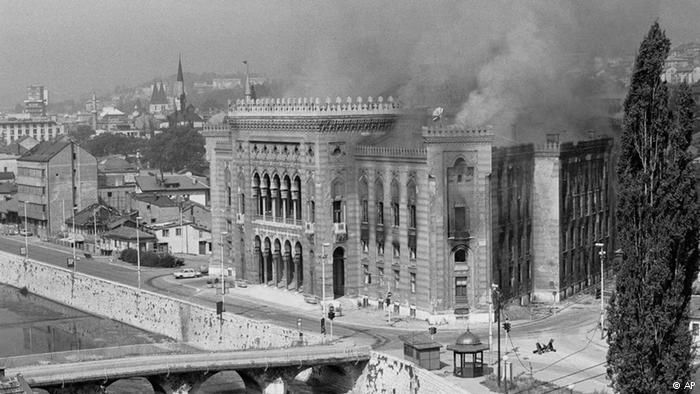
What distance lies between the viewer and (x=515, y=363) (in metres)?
70.0

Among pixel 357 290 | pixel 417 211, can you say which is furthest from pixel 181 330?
pixel 417 211

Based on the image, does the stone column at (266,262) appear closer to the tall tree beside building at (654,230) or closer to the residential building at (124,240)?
the residential building at (124,240)

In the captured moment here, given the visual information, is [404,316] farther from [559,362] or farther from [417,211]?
[559,362]

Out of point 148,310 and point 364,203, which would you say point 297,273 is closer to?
point 364,203

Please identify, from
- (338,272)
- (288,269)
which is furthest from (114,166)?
(338,272)

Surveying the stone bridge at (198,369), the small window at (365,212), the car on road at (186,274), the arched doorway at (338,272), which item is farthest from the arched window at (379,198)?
the car on road at (186,274)

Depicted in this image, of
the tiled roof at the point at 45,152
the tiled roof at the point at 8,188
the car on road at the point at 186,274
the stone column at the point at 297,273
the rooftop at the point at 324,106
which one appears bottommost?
the car on road at the point at 186,274

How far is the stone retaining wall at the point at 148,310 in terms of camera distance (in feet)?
267

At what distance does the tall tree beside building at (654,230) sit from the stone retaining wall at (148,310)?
2618cm

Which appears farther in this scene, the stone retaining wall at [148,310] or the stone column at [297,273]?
the stone column at [297,273]

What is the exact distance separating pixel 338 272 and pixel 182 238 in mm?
37992

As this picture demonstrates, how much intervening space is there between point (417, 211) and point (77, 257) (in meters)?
51.5

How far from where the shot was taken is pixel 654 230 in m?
53.8

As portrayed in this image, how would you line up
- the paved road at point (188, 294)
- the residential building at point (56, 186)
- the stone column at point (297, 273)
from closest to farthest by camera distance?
1. the paved road at point (188, 294)
2. the stone column at point (297, 273)
3. the residential building at point (56, 186)
